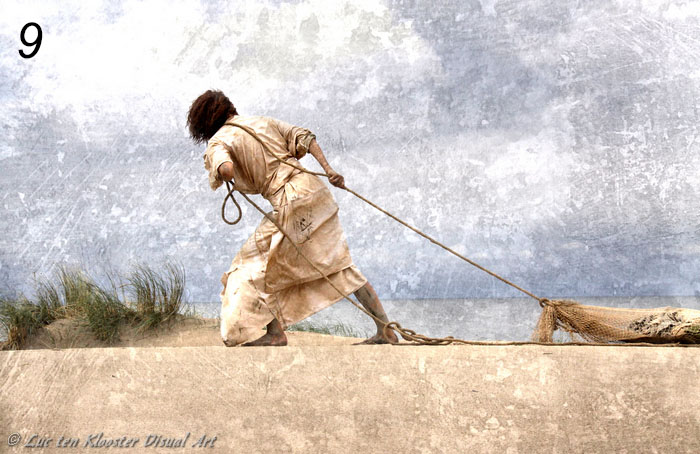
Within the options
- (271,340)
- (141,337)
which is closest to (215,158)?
(271,340)

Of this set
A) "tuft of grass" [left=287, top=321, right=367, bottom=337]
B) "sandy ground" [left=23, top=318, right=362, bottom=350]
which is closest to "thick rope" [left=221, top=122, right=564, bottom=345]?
"sandy ground" [left=23, top=318, right=362, bottom=350]

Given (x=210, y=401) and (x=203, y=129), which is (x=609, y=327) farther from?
(x=203, y=129)

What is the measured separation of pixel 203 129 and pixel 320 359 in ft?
6.24

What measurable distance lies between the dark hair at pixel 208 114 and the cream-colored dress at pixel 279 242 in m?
0.12

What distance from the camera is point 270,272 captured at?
4.27 metres

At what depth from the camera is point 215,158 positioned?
14.0 ft

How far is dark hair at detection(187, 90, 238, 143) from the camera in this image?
460cm

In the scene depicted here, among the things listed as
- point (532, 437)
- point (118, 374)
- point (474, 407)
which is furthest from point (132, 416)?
point (532, 437)

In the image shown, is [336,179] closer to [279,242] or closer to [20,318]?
[279,242]

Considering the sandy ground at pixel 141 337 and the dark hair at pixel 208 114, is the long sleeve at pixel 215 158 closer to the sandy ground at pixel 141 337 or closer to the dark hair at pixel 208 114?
the dark hair at pixel 208 114

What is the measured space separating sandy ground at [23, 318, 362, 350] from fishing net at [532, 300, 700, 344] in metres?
4.05

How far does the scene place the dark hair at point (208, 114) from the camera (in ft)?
15.1

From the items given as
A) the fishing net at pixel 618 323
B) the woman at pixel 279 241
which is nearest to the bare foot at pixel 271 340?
the woman at pixel 279 241

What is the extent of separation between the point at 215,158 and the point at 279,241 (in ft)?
2.13
